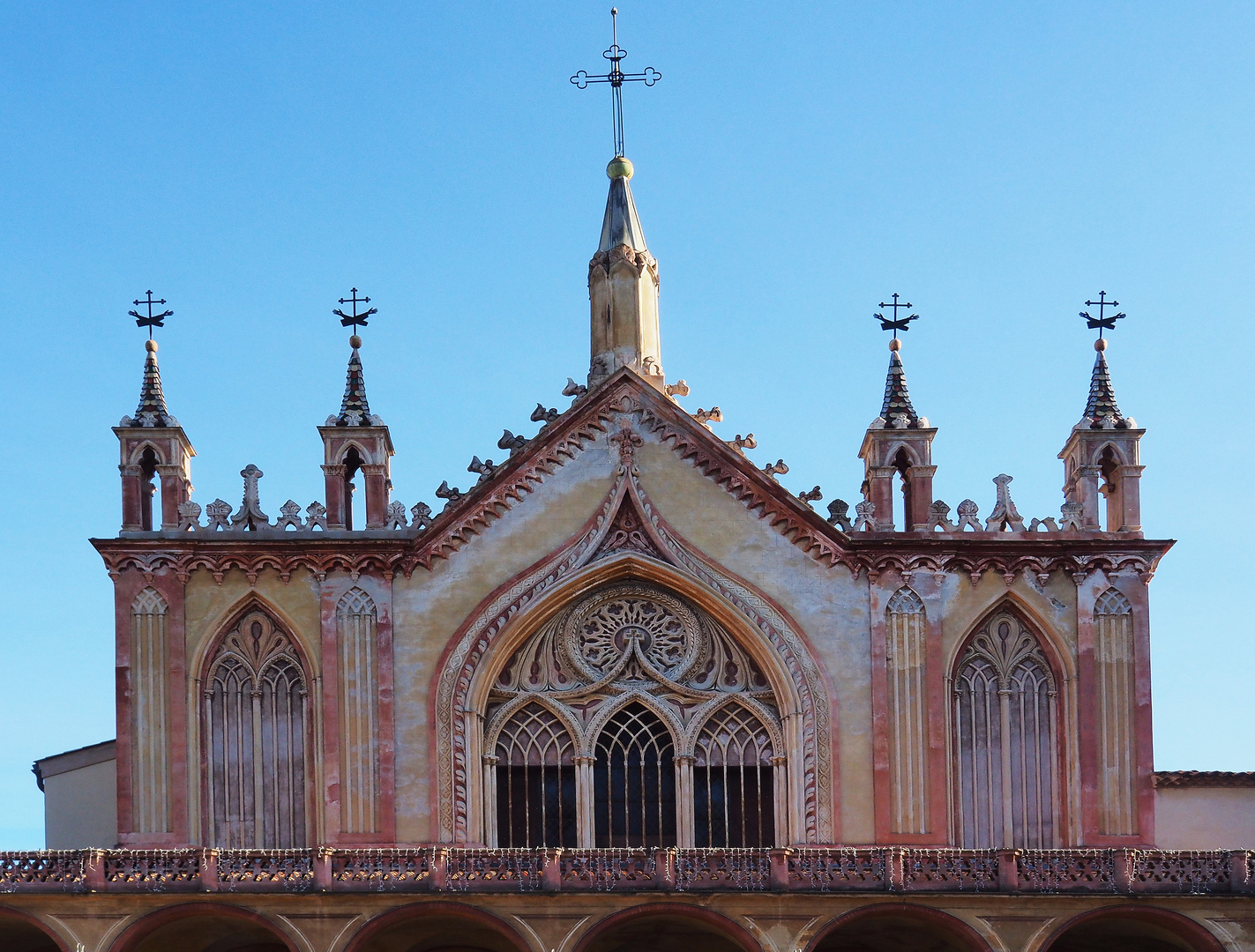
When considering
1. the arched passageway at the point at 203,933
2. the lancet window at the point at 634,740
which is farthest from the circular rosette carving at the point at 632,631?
the arched passageway at the point at 203,933

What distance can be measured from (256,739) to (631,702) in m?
6.13

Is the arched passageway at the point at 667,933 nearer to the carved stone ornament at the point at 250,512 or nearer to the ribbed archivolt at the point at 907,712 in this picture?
the ribbed archivolt at the point at 907,712

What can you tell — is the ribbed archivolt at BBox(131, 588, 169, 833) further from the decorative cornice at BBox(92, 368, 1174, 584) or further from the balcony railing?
the balcony railing

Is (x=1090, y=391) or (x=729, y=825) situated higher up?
(x=1090, y=391)

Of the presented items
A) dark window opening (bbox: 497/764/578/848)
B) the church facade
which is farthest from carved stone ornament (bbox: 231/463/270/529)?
dark window opening (bbox: 497/764/578/848)

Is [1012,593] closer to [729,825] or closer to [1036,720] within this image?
[1036,720]

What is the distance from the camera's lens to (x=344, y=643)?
40.8m

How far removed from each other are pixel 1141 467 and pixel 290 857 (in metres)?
15.5

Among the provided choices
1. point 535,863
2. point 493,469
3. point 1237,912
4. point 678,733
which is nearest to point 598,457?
point 493,469

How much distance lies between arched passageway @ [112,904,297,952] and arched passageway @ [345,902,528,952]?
1.32 m

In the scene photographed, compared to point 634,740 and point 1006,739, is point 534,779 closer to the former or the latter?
point 634,740

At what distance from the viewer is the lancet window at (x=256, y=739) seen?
40.3 metres

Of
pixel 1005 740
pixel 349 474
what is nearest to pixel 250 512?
pixel 349 474

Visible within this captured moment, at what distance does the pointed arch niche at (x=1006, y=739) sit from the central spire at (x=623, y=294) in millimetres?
→ 7101
